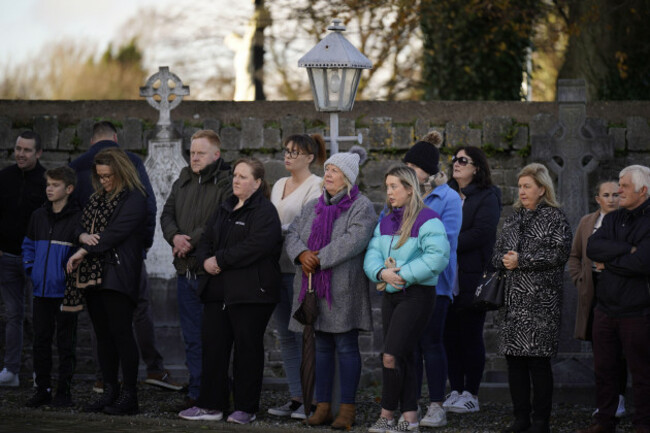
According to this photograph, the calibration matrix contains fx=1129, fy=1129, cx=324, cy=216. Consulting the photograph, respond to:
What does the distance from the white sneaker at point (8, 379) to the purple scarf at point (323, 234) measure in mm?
2902

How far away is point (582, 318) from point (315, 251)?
1.86 meters

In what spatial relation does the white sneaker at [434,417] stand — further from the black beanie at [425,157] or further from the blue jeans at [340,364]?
the black beanie at [425,157]

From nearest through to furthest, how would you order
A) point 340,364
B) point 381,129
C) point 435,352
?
1. point 340,364
2. point 435,352
3. point 381,129

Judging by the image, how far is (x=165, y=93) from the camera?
1016 cm

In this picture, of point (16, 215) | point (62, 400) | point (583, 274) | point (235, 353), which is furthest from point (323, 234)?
point (16, 215)

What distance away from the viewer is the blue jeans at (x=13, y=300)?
8914 millimetres

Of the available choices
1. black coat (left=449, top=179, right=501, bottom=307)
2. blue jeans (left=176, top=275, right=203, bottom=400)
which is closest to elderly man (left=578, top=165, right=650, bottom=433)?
black coat (left=449, top=179, right=501, bottom=307)

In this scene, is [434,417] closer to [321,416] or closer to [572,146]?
[321,416]

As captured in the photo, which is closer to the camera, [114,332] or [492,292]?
[492,292]

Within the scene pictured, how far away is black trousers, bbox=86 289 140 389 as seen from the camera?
296 inches

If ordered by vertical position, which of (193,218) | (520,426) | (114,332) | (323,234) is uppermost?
(193,218)

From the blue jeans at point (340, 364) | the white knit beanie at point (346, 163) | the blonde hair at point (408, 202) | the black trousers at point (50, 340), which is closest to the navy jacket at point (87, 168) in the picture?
the black trousers at point (50, 340)

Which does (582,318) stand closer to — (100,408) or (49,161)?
(100,408)

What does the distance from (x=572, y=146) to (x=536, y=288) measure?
281cm
